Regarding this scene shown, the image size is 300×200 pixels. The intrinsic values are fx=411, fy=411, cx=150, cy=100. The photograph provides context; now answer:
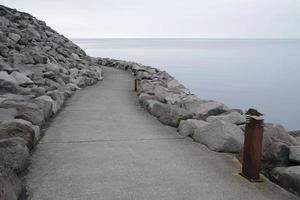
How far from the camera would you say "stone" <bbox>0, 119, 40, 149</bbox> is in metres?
6.20

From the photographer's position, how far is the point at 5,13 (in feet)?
69.1

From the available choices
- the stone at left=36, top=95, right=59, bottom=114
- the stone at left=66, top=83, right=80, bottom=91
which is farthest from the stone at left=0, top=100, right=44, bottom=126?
the stone at left=66, top=83, right=80, bottom=91

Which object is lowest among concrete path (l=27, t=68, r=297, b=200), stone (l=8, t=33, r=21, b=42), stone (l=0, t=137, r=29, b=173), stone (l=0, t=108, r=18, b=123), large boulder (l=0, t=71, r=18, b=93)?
concrete path (l=27, t=68, r=297, b=200)

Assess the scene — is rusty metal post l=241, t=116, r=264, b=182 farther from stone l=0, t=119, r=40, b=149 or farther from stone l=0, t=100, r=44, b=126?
stone l=0, t=100, r=44, b=126

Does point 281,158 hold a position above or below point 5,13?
below

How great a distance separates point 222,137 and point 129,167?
177 centimetres

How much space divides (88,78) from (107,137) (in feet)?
30.9

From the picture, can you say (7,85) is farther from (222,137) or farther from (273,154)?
(273,154)

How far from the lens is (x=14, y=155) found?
537 cm

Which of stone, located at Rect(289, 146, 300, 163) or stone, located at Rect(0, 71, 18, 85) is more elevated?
stone, located at Rect(0, 71, 18, 85)

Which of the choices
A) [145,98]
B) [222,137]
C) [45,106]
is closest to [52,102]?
[45,106]

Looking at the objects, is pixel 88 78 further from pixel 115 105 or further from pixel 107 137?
pixel 107 137

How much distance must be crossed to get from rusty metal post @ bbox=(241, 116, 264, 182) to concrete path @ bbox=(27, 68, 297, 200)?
166 mm

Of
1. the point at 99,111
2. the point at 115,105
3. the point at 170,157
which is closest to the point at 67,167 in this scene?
the point at 170,157
